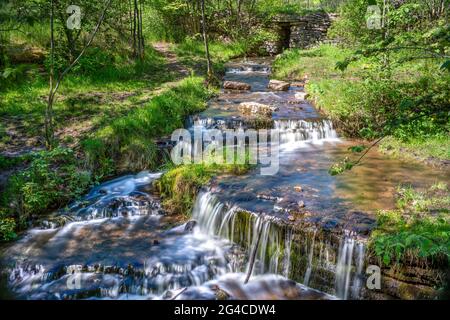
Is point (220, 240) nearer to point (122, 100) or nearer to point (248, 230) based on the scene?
point (248, 230)

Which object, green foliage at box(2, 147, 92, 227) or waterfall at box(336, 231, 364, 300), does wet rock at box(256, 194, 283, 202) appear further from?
green foliage at box(2, 147, 92, 227)

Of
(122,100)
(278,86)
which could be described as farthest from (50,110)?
(278,86)

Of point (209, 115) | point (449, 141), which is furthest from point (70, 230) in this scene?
point (449, 141)

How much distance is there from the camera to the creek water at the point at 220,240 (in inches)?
233

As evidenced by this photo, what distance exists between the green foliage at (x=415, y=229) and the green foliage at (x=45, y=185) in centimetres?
615

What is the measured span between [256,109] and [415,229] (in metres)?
7.60

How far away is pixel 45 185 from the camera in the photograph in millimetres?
7934

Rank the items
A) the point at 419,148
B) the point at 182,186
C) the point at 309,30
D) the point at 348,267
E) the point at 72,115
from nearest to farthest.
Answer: the point at 348,267
the point at 182,186
the point at 419,148
the point at 72,115
the point at 309,30

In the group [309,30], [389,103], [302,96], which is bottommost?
[389,103]

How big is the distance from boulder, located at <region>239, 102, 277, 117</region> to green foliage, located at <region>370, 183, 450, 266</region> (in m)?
5.99

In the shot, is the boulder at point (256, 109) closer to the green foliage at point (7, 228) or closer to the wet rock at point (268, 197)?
the wet rock at point (268, 197)
